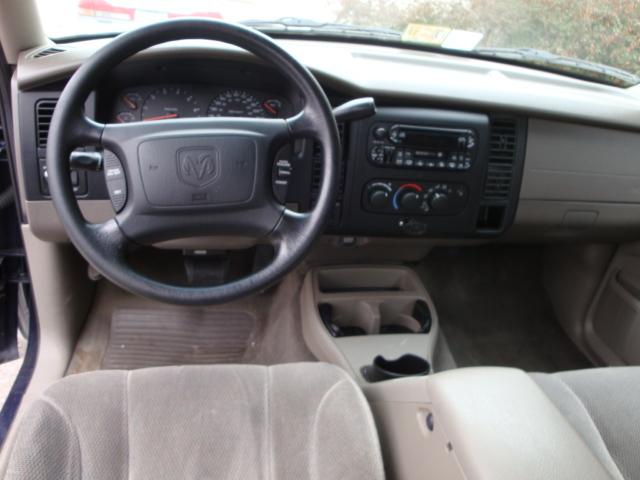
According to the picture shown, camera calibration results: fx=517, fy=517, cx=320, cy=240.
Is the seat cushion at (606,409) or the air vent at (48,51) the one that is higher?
the air vent at (48,51)

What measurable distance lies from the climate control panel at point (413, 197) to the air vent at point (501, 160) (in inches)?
3.4

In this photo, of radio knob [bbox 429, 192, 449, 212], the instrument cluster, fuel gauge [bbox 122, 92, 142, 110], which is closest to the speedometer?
the instrument cluster

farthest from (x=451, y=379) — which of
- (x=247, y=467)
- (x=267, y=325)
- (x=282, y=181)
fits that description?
(x=267, y=325)

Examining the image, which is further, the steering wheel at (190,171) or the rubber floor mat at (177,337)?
the rubber floor mat at (177,337)

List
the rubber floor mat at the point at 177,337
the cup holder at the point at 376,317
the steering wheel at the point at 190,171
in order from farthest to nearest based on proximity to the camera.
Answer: the rubber floor mat at the point at 177,337
the cup holder at the point at 376,317
the steering wheel at the point at 190,171

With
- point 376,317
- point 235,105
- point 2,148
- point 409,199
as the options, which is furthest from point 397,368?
point 2,148

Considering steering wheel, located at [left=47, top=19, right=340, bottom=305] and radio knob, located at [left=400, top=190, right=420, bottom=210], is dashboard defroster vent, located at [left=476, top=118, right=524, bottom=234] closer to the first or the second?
radio knob, located at [left=400, top=190, right=420, bottom=210]

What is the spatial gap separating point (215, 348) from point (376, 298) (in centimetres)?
60

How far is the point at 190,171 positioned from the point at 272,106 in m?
0.36

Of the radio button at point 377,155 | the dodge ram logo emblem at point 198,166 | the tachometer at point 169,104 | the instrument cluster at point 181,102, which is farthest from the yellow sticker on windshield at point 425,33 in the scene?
the dodge ram logo emblem at point 198,166

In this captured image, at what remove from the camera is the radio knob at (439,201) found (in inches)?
53.0

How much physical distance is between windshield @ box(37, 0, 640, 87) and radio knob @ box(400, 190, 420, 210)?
479 millimetres

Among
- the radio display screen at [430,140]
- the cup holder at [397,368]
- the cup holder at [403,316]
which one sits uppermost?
the radio display screen at [430,140]

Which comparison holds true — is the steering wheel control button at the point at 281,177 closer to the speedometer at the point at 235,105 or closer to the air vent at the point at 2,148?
the speedometer at the point at 235,105
